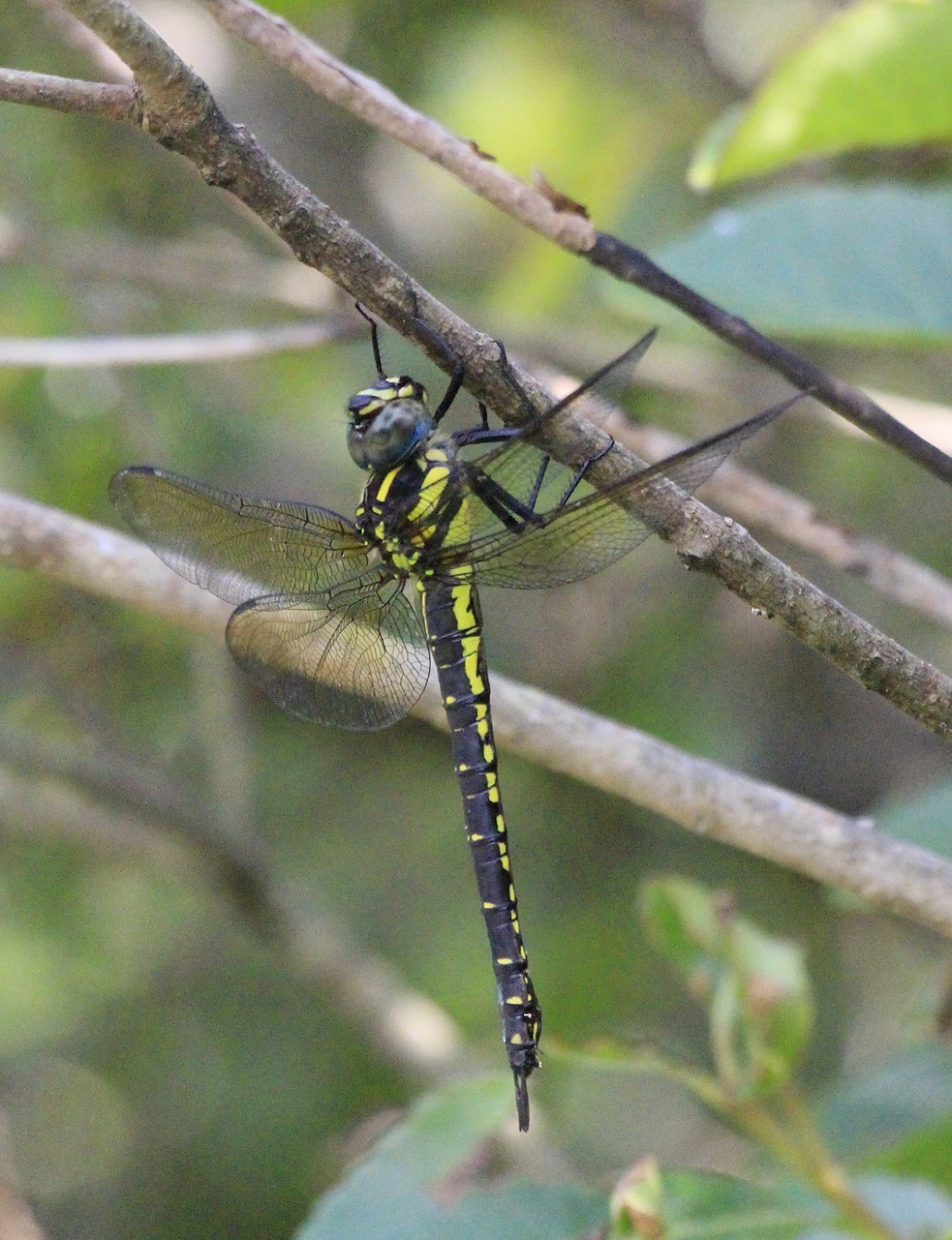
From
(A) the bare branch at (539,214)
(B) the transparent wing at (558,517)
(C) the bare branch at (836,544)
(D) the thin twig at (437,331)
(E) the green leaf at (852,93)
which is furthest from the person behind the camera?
(C) the bare branch at (836,544)

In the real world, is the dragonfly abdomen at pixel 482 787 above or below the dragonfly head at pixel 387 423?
below

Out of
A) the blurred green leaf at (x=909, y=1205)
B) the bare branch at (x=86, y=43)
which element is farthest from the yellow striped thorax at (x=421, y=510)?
the blurred green leaf at (x=909, y=1205)

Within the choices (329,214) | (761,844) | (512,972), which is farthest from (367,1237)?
(329,214)

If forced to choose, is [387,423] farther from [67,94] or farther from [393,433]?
[67,94]

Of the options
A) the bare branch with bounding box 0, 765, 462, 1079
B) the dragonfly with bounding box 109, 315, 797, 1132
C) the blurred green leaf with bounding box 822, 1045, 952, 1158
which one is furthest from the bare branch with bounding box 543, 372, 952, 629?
the bare branch with bounding box 0, 765, 462, 1079

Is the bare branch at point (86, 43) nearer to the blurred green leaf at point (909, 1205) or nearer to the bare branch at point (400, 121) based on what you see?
the bare branch at point (400, 121)

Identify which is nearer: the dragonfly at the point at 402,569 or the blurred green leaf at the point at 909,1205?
the dragonfly at the point at 402,569
